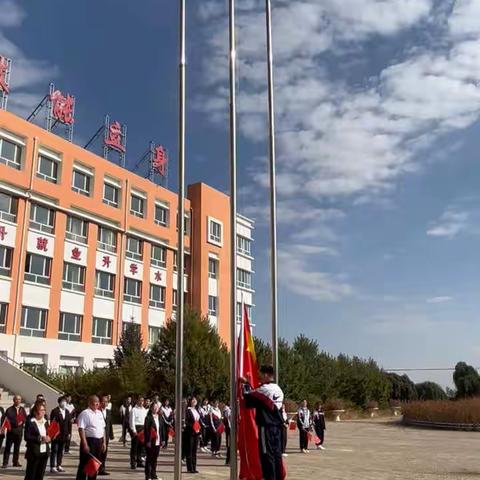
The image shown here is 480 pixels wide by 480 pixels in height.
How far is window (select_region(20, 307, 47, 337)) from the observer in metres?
34.8

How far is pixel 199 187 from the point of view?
52.4 meters

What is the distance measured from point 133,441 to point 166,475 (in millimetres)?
1622

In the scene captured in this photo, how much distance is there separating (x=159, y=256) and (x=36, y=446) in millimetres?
37472

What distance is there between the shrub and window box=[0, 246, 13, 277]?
23770mm

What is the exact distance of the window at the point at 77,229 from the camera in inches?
1538

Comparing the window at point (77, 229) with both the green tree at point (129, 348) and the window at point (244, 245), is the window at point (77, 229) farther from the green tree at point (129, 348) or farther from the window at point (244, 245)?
the window at point (244, 245)

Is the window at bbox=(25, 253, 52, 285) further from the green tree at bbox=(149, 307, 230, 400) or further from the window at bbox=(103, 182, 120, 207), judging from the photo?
the green tree at bbox=(149, 307, 230, 400)

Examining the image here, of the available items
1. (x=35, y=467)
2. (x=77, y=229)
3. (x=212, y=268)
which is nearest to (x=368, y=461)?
(x=35, y=467)

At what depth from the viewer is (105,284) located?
4159cm

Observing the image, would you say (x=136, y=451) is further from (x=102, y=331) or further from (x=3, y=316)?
(x=102, y=331)

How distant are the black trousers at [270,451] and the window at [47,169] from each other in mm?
30990

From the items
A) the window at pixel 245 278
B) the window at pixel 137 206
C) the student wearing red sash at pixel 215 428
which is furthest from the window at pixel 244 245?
the student wearing red sash at pixel 215 428

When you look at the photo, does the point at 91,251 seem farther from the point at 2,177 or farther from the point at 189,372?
the point at 189,372

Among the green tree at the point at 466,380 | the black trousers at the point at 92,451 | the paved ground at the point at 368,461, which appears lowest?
the paved ground at the point at 368,461
